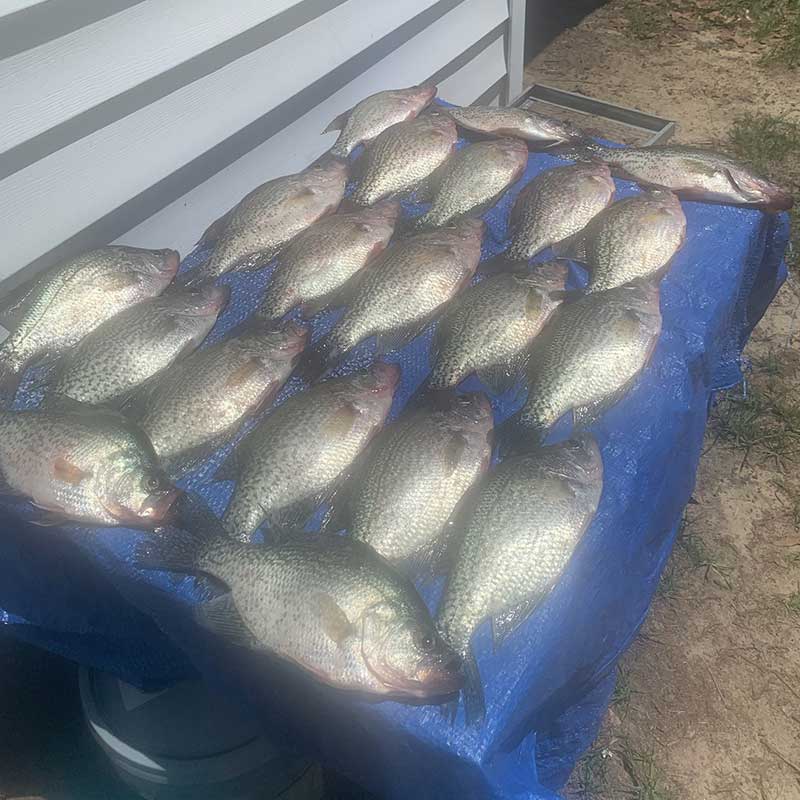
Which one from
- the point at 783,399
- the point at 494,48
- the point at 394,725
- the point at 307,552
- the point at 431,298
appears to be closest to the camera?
the point at 394,725

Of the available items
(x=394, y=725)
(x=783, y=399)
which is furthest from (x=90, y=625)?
(x=783, y=399)

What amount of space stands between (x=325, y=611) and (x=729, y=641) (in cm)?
189

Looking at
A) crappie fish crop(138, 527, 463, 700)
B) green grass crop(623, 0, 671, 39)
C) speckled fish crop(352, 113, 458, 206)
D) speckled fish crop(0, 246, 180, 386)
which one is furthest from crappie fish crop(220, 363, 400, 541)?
green grass crop(623, 0, 671, 39)

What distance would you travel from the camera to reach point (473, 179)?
2.67m

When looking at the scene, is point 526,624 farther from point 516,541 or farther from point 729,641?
point 729,641

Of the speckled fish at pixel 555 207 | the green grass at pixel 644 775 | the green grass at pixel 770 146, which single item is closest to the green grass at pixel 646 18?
the green grass at pixel 770 146

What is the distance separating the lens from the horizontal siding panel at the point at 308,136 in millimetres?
2914

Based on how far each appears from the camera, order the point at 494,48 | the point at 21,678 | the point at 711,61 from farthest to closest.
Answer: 1. the point at 711,61
2. the point at 494,48
3. the point at 21,678

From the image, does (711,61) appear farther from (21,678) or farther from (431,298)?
(21,678)

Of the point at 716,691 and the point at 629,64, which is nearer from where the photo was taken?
the point at 716,691

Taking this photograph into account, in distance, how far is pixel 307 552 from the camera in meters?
1.65

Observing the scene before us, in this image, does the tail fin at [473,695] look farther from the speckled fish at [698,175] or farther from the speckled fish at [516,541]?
the speckled fish at [698,175]

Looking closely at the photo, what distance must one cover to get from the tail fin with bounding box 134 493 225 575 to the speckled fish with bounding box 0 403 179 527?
0.04 meters

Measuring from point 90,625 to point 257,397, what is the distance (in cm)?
87
